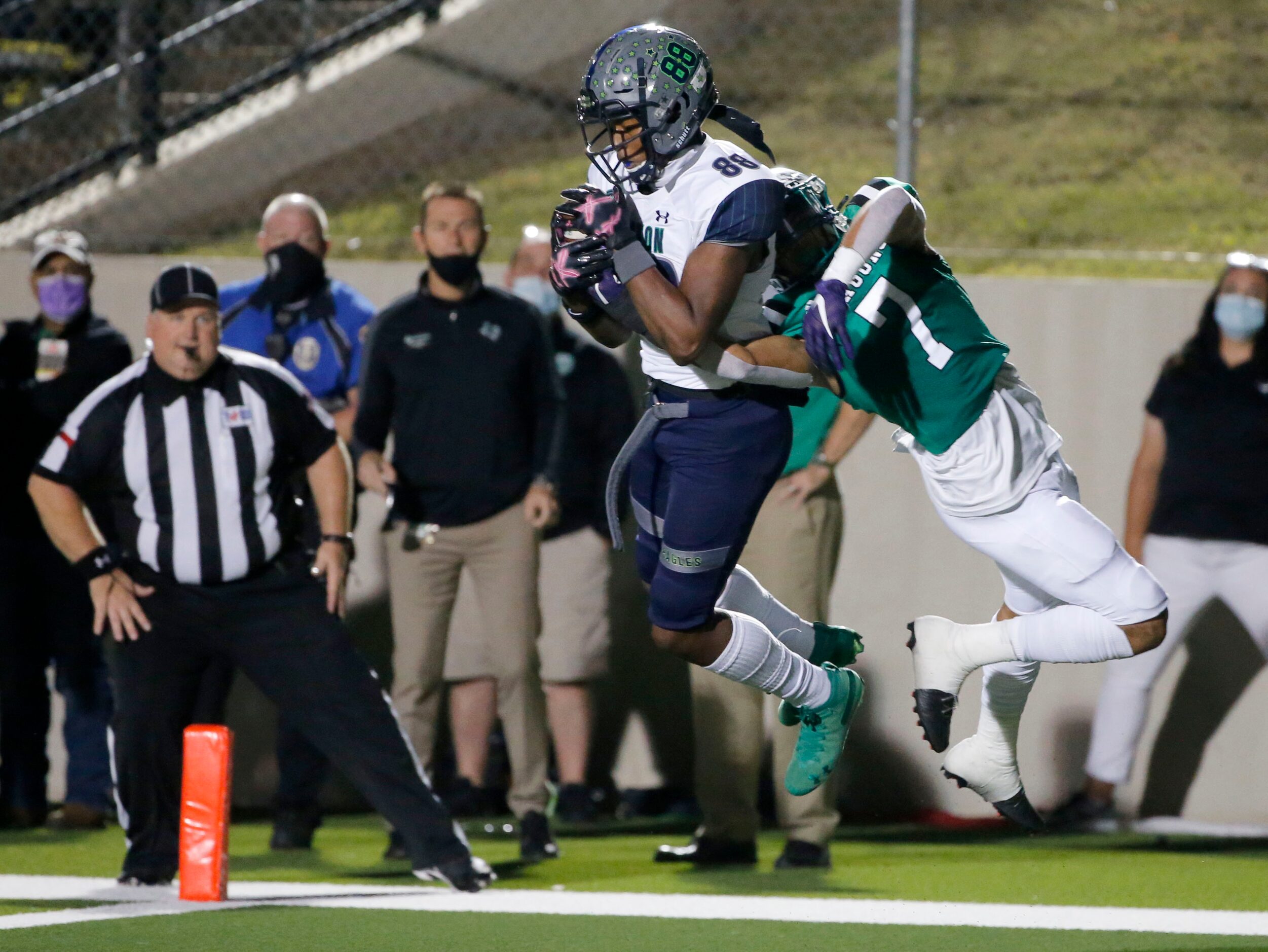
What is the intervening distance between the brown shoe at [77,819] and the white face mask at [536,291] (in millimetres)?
2584

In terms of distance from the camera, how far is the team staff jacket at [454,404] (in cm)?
627

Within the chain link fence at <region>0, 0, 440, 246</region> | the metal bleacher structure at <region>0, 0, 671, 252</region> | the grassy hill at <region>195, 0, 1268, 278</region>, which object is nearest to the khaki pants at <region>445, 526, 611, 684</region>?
the grassy hill at <region>195, 0, 1268, 278</region>

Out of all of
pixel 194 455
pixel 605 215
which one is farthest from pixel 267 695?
pixel 605 215

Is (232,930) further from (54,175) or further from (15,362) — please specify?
(54,175)

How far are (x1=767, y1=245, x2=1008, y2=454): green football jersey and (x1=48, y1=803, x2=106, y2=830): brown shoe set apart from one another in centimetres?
401

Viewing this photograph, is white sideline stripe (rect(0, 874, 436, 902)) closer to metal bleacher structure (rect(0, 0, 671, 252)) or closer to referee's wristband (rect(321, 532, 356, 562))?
referee's wristband (rect(321, 532, 356, 562))

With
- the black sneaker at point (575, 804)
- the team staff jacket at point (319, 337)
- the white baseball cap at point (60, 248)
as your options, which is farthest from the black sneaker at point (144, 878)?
the white baseball cap at point (60, 248)

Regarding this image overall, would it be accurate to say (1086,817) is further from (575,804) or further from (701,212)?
(701,212)

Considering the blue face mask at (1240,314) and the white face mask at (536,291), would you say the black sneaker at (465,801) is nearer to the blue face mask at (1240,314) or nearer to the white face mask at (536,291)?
the white face mask at (536,291)

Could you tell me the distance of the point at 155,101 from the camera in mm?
9328

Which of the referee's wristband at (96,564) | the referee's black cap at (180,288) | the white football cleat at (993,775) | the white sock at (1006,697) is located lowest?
the white football cleat at (993,775)

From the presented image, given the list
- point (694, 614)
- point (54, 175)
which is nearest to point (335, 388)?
point (694, 614)

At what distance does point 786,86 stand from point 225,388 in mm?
5238

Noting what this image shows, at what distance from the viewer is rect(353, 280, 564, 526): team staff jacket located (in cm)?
627
